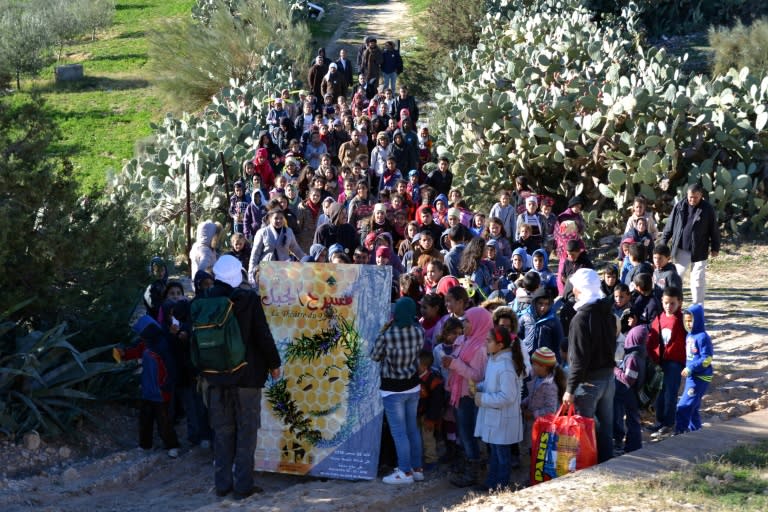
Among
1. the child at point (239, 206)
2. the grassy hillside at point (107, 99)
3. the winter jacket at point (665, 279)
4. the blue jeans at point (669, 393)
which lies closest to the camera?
the blue jeans at point (669, 393)

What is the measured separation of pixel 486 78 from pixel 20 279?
12.1 meters

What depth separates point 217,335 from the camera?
688 cm

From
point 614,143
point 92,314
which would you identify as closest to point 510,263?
point 92,314

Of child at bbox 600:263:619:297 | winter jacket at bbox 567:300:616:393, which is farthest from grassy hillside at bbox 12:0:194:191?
winter jacket at bbox 567:300:616:393

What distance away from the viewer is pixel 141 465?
793cm

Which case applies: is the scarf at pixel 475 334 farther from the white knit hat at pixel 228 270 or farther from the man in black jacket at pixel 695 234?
the man in black jacket at pixel 695 234

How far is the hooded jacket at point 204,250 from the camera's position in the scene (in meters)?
10.5

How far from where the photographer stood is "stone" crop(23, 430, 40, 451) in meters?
7.95

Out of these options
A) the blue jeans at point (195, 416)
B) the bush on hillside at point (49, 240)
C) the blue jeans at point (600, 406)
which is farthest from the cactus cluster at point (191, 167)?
the blue jeans at point (600, 406)

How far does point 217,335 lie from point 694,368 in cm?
365

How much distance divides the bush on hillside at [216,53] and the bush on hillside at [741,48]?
1094cm

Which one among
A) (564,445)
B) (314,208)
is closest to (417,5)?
(314,208)

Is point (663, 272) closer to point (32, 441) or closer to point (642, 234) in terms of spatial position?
point (642, 234)

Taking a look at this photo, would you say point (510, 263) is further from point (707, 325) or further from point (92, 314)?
point (92, 314)
